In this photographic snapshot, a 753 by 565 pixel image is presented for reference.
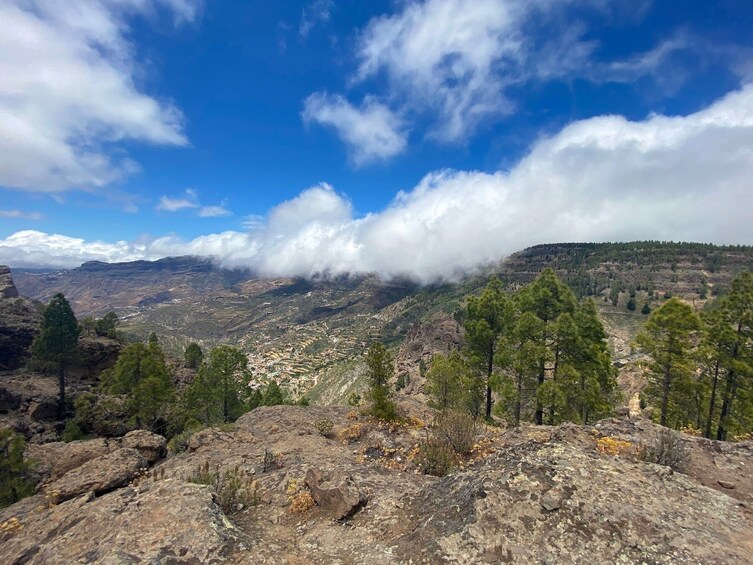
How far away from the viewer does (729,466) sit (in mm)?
11359

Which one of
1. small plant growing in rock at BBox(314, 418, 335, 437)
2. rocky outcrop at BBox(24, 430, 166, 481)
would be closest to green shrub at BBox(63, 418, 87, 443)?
rocky outcrop at BBox(24, 430, 166, 481)

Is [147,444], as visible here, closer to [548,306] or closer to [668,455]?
[668,455]

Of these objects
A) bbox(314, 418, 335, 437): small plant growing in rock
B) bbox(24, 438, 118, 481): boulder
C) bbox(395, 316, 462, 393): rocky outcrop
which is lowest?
bbox(395, 316, 462, 393): rocky outcrop

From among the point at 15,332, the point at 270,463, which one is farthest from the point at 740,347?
the point at 15,332

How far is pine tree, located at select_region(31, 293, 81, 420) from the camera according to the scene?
151ft

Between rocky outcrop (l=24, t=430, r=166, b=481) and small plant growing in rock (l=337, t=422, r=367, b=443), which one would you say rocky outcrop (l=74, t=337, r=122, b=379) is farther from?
small plant growing in rock (l=337, t=422, r=367, b=443)

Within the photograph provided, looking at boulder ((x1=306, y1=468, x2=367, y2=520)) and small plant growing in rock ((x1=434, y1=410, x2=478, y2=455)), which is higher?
small plant growing in rock ((x1=434, y1=410, x2=478, y2=455))

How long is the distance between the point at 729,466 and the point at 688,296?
222545mm

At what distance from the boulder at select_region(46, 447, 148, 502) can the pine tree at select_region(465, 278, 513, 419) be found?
2250cm

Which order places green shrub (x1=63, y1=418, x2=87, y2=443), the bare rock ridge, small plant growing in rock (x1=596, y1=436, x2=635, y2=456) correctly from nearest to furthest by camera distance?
the bare rock ridge
small plant growing in rock (x1=596, y1=436, x2=635, y2=456)
green shrub (x1=63, y1=418, x2=87, y2=443)

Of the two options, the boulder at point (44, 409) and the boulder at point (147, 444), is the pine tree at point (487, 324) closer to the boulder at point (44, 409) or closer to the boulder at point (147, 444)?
the boulder at point (147, 444)

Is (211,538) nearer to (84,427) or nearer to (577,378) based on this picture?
(577,378)

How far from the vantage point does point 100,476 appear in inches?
523

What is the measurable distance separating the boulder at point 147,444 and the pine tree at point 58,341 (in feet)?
116
